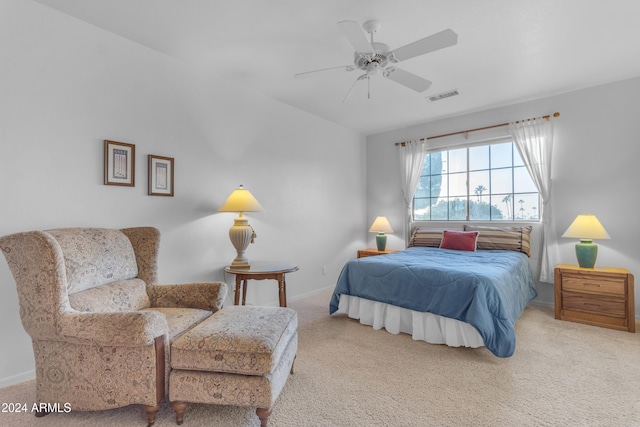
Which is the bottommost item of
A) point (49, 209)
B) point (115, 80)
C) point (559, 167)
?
point (49, 209)

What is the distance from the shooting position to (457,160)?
15.4ft

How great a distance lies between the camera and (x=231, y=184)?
3420 mm

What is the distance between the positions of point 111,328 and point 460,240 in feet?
12.3

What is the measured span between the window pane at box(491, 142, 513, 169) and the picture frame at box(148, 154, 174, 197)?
13.4 feet

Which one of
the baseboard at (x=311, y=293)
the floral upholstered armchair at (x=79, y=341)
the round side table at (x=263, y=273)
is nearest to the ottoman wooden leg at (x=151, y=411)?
the floral upholstered armchair at (x=79, y=341)

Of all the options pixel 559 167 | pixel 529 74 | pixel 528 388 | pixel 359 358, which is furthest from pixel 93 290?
pixel 559 167

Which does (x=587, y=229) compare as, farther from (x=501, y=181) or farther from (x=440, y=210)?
(x=440, y=210)

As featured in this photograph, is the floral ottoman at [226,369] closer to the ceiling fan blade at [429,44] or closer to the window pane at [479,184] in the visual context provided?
the ceiling fan blade at [429,44]

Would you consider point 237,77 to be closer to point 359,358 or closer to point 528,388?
point 359,358

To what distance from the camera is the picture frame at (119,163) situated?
8.10 ft

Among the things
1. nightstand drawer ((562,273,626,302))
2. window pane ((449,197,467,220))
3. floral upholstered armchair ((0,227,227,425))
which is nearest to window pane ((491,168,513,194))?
window pane ((449,197,467,220))

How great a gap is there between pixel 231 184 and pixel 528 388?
10.1 feet

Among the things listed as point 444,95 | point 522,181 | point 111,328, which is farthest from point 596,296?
point 111,328

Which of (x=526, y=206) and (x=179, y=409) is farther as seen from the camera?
(x=526, y=206)
